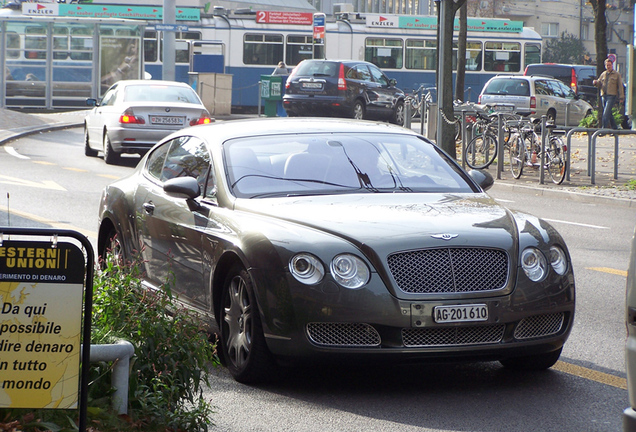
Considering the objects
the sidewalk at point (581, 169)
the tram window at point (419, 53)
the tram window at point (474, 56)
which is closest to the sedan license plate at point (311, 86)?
the sidewalk at point (581, 169)

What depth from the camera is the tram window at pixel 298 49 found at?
39.7m

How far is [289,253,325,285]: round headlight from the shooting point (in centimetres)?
518

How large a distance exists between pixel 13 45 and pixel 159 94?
53.4 ft

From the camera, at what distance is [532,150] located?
62.8ft

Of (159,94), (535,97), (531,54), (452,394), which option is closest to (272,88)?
(535,97)

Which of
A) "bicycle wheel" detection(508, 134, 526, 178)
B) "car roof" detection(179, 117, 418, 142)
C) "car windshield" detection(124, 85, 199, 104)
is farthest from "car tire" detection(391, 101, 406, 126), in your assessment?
"car roof" detection(179, 117, 418, 142)

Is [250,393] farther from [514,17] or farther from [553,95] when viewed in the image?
[514,17]

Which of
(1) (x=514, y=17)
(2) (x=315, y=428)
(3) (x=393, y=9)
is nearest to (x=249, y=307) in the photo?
(2) (x=315, y=428)

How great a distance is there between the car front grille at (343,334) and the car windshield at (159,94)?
14.8 metres

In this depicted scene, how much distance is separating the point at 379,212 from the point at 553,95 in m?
29.8

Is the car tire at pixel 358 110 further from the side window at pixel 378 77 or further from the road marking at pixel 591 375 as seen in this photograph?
the road marking at pixel 591 375

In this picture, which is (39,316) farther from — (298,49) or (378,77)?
(298,49)

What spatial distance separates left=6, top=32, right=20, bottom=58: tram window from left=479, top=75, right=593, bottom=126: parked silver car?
1472 centimetres

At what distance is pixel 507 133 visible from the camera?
67.2 ft
